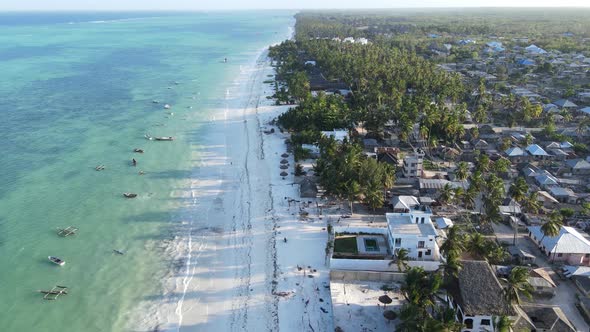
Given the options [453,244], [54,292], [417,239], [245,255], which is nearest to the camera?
[453,244]

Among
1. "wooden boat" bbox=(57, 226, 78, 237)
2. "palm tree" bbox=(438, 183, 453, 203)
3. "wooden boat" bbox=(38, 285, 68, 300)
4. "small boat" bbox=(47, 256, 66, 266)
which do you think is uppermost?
"palm tree" bbox=(438, 183, 453, 203)

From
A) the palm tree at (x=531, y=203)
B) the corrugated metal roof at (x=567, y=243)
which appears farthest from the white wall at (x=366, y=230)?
the palm tree at (x=531, y=203)

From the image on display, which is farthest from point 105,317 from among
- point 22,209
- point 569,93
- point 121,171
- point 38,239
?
point 569,93

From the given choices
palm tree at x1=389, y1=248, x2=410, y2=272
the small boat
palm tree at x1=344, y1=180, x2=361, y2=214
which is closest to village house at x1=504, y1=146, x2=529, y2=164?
palm tree at x1=344, y1=180, x2=361, y2=214

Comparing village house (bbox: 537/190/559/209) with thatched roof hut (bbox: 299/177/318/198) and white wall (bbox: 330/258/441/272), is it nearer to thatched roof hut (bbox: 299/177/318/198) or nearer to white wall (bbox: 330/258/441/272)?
white wall (bbox: 330/258/441/272)

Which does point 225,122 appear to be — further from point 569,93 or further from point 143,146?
point 569,93

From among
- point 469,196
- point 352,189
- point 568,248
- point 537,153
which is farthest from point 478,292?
point 537,153

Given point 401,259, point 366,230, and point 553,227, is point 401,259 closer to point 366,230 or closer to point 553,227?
point 366,230
